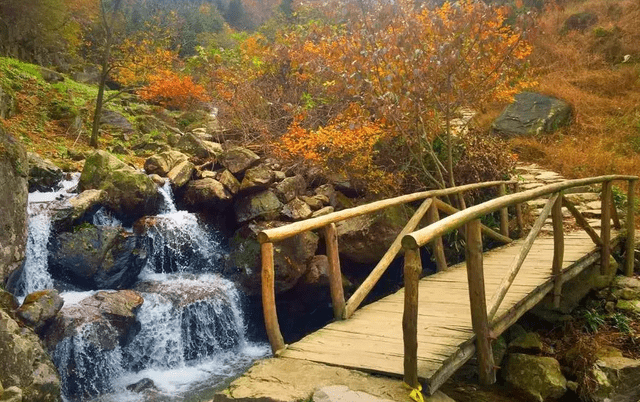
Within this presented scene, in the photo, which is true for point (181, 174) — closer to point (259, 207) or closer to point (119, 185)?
point (119, 185)

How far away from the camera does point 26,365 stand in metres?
5.86

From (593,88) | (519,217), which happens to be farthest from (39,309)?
(593,88)

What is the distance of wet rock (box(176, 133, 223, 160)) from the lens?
12999 millimetres

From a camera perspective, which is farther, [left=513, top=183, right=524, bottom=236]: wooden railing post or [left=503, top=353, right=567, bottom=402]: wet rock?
[left=513, top=183, right=524, bottom=236]: wooden railing post

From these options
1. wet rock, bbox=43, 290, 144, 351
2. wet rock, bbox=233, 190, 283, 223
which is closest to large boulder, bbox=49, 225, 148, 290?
wet rock, bbox=43, 290, 144, 351

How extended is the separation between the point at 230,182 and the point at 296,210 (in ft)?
5.74

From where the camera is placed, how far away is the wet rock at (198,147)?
1300 cm

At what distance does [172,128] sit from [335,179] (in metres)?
9.39

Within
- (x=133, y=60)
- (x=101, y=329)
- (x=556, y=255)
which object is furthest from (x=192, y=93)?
(x=556, y=255)

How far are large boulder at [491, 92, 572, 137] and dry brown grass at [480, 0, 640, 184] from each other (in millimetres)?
300

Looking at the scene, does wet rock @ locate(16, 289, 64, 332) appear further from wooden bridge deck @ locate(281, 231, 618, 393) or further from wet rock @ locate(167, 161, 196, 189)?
wooden bridge deck @ locate(281, 231, 618, 393)

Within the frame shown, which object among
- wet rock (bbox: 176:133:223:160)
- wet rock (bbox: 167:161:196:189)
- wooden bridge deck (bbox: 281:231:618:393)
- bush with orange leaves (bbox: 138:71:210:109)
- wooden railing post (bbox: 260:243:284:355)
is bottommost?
wooden bridge deck (bbox: 281:231:618:393)

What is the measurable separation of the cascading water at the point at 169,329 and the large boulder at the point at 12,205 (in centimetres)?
92

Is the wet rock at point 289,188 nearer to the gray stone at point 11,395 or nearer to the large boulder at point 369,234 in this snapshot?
the large boulder at point 369,234
